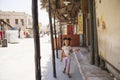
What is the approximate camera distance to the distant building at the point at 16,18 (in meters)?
71.9

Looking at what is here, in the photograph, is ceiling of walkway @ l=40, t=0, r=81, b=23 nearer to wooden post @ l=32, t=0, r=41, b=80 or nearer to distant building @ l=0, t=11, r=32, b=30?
wooden post @ l=32, t=0, r=41, b=80

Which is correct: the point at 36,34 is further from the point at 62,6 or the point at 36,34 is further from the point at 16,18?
the point at 16,18

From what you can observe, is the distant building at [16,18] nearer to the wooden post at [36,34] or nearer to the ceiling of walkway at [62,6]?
the ceiling of walkway at [62,6]

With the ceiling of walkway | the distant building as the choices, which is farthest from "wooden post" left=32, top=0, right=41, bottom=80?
the distant building

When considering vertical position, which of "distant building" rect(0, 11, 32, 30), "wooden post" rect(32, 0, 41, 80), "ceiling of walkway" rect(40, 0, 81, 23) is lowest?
"wooden post" rect(32, 0, 41, 80)

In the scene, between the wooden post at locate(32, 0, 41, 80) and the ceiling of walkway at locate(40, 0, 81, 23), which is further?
the ceiling of walkway at locate(40, 0, 81, 23)

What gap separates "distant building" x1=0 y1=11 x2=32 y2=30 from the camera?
71938 millimetres

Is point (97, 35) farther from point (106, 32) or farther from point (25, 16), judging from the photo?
point (25, 16)

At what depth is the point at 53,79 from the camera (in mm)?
9953

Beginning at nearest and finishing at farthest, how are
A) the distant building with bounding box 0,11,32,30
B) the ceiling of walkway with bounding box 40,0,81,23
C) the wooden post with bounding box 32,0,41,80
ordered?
the wooden post with bounding box 32,0,41,80 < the ceiling of walkway with bounding box 40,0,81,23 < the distant building with bounding box 0,11,32,30

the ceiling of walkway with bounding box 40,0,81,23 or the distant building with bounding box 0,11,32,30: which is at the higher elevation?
the distant building with bounding box 0,11,32,30

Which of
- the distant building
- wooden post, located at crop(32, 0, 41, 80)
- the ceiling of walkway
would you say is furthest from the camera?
the distant building

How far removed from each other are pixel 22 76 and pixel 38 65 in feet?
22.6

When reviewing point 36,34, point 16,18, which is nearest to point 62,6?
point 36,34
